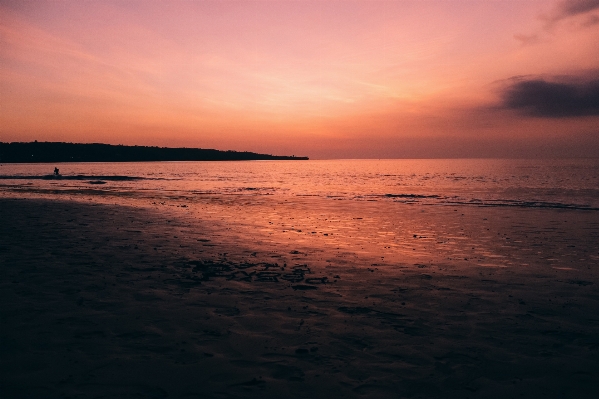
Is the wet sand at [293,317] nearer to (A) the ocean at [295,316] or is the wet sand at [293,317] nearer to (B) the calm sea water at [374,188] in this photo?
(A) the ocean at [295,316]

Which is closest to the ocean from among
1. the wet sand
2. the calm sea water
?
the wet sand

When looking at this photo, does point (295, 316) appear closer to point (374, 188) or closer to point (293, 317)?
point (293, 317)

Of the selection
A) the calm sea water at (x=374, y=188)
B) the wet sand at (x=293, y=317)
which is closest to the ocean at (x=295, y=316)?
the wet sand at (x=293, y=317)

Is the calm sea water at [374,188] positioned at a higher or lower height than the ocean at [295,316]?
higher

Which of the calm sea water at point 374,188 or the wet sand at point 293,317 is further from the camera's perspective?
the calm sea water at point 374,188

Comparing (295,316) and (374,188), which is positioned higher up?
(374,188)

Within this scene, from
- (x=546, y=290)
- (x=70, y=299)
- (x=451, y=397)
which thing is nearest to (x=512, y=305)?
(x=546, y=290)

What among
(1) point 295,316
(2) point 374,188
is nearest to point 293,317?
(1) point 295,316

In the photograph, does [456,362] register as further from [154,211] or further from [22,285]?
[154,211]

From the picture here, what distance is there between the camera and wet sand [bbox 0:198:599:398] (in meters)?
5.91

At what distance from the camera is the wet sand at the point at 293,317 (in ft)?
19.4

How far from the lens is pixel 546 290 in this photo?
34.8ft

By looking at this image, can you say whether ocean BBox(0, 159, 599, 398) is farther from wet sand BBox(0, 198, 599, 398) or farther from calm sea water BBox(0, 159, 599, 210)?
calm sea water BBox(0, 159, 599, 210)

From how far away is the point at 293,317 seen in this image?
842 centimetres
